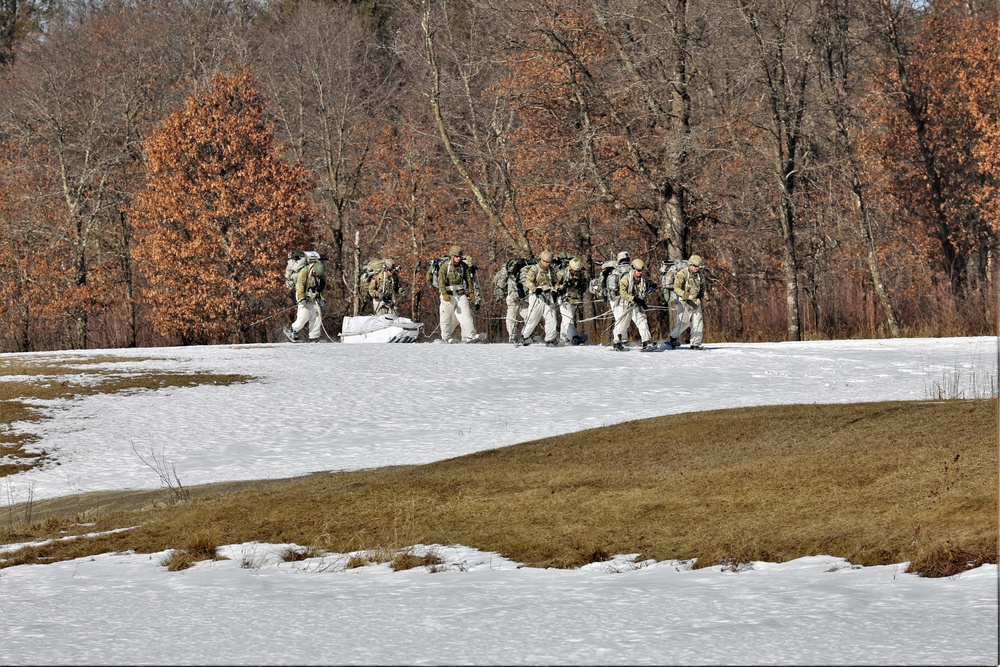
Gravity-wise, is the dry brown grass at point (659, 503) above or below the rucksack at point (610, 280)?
below

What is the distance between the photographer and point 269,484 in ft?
49.4

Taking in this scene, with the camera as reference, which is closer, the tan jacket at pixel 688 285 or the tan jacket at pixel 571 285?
the tan jacket at pixel 688 285

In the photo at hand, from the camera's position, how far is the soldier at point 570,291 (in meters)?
29.3

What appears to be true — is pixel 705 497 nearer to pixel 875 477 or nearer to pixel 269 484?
pixel 875 477

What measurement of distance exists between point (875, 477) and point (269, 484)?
6638 millimetres

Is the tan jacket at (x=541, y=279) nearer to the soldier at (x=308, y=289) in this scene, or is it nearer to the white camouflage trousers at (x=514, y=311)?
the white camouflage trousers at (x=514, y=311)

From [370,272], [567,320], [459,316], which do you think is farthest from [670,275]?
[370,272]

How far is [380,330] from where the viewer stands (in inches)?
1283

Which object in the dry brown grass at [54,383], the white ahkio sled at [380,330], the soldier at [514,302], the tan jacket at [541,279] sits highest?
the tan jacket at [541,279]

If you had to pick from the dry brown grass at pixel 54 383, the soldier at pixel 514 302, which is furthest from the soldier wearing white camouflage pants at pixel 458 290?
the dry brown grass at pixel 54 383

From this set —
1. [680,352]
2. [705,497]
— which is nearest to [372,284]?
[680,352]

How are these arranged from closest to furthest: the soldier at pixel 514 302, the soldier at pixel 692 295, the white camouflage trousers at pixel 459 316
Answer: the soldier at pixel 692 295
the white camouflage trousers at pixel 459 316
the soldier at pixel 514 302

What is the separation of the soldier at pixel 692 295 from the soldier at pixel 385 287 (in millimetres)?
8037

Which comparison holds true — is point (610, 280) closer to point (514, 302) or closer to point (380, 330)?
point (514, 302)
